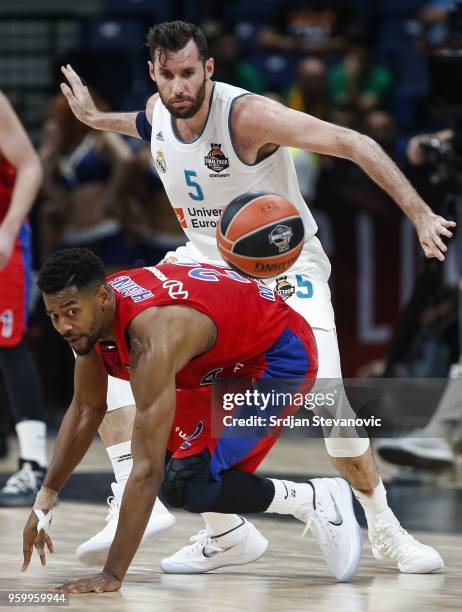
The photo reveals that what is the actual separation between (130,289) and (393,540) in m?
1.29

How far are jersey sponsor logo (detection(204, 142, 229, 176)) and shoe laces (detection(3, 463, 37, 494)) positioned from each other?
1.93 m

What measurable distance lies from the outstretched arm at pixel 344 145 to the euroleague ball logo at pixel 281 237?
328 mm

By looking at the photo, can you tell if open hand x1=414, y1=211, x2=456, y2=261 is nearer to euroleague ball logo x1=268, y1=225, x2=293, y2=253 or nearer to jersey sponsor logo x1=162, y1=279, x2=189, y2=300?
euroleague ball logo x1=268, y1=225, x2=293, y2=253

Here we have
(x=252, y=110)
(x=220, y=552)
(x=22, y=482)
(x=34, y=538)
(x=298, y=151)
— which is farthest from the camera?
(x=298, y=151)

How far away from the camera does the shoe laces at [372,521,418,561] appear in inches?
183

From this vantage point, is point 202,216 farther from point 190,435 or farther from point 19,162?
point 19,162

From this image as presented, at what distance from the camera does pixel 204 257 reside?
16.5ft

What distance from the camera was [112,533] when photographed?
4.53m

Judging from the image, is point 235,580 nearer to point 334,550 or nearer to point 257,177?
point 334,550

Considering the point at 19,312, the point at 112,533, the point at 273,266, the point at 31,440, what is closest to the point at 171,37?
the point at 273,266

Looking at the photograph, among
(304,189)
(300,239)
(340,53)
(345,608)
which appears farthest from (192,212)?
(340,53)

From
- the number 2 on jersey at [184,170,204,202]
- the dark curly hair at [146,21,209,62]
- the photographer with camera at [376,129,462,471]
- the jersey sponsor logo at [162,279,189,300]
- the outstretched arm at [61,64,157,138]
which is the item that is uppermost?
the dark curly hair at [146,21,209,62]

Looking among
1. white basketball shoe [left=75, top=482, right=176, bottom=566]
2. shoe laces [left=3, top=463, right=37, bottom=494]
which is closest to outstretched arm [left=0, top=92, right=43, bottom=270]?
shoe laces [left=3, top=463, right=37, bottom=494]

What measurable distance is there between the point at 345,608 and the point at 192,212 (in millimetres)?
1685
